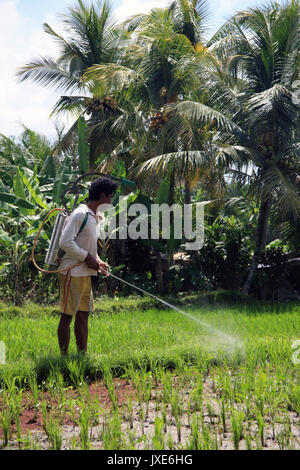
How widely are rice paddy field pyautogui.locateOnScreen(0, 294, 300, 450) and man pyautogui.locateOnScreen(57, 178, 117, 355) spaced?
247 mm

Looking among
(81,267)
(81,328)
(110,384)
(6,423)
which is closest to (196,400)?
(110,384)

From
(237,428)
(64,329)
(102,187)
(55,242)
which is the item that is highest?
(102,187)

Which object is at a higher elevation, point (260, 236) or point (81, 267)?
point (260, 236)

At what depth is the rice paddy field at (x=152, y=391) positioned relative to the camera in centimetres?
253

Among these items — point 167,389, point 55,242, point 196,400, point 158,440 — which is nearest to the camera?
point 158,440

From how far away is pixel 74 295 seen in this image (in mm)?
3984

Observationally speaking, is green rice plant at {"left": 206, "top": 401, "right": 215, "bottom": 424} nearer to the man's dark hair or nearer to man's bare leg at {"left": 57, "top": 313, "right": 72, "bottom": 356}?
man's bare leg at {"left": 57, "top": 313, "right": 72, "bottom": 356}

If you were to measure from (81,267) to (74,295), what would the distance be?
23cm

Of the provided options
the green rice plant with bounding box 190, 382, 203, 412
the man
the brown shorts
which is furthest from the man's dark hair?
the green rice plant with bounding box 190, 382, 203, 412

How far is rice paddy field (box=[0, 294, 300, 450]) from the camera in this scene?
8.30 feet

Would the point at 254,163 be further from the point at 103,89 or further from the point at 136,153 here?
the point at 103,89

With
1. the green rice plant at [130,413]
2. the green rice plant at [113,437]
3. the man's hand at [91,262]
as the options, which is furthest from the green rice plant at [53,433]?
the man's hand at [91,262]

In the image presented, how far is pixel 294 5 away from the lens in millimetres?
9695

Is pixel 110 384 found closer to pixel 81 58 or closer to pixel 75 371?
pixel 75 371
